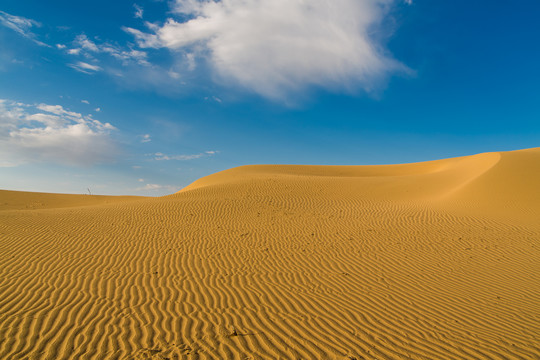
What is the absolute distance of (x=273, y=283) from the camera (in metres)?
7.92

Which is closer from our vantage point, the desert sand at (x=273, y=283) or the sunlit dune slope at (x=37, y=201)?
the desert sand at (x=273, y=283)

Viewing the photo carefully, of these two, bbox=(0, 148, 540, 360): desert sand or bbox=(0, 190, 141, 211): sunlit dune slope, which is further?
bbox=(0, 190, 141, 211): sunlit dune slope

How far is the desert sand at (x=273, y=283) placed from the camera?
5.03 metres

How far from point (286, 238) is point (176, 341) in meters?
8.14

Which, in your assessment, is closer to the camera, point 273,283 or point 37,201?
point 273,283

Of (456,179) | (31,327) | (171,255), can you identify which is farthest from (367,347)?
(456,179)

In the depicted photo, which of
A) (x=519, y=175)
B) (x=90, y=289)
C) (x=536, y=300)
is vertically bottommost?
(x=536, y=300)

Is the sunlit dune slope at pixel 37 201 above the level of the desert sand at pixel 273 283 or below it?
above

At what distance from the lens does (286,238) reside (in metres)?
12.8

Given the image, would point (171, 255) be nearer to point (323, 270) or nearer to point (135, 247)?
point (135, 247)

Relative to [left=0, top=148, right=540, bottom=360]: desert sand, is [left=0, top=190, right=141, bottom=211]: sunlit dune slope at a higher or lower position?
higher

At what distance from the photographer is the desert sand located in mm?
5031

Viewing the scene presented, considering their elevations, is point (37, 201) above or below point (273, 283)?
above

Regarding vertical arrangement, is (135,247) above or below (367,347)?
above
